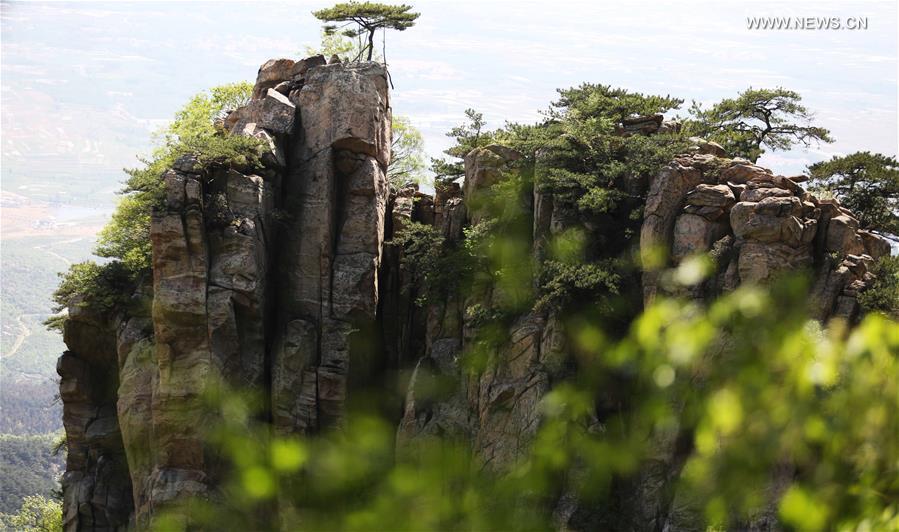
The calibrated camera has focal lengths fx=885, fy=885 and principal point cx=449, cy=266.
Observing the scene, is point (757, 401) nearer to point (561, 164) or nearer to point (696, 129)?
point (561, 164)

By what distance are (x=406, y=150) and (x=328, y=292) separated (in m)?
26.9

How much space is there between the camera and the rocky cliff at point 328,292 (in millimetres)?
26625

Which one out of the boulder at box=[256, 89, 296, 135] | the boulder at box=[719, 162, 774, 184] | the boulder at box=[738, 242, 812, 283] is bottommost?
the boulder at box=[738, 242, 812, 283]

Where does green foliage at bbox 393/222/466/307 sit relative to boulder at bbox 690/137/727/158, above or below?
below

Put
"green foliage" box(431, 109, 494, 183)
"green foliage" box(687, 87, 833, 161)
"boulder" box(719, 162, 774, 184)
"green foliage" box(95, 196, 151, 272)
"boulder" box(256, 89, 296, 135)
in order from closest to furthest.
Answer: "boulder" box(719, 162, 774, 184) → "boulder" box(256, 89, 296, 135) → "green foliage" box(95, 196, 151, 272) → "green foliage" box(687, 87, 833, 161) → "green foliage" box(431, 109, 494, 183)

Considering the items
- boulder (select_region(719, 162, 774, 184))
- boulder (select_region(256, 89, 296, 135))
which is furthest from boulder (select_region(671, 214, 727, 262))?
boulder (select_region(256, 89, 296, 135))

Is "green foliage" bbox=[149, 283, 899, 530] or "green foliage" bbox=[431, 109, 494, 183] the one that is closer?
"green foliage" bbox=[149, 283, 899, 530]

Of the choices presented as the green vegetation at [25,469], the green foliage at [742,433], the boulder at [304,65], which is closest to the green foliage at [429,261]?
the boulder at [304,65]

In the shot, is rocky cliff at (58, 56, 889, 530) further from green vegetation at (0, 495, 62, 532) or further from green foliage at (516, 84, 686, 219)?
green vegetation at (0, 495, 62, 532)

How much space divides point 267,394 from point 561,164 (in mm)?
13727

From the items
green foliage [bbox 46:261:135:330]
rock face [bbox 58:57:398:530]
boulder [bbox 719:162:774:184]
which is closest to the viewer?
boulder [bbox 719:162:774:184]

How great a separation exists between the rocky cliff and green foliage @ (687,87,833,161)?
5.80 m

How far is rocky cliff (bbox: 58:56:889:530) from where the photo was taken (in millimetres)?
26625

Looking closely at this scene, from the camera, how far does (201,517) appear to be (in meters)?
28.9
